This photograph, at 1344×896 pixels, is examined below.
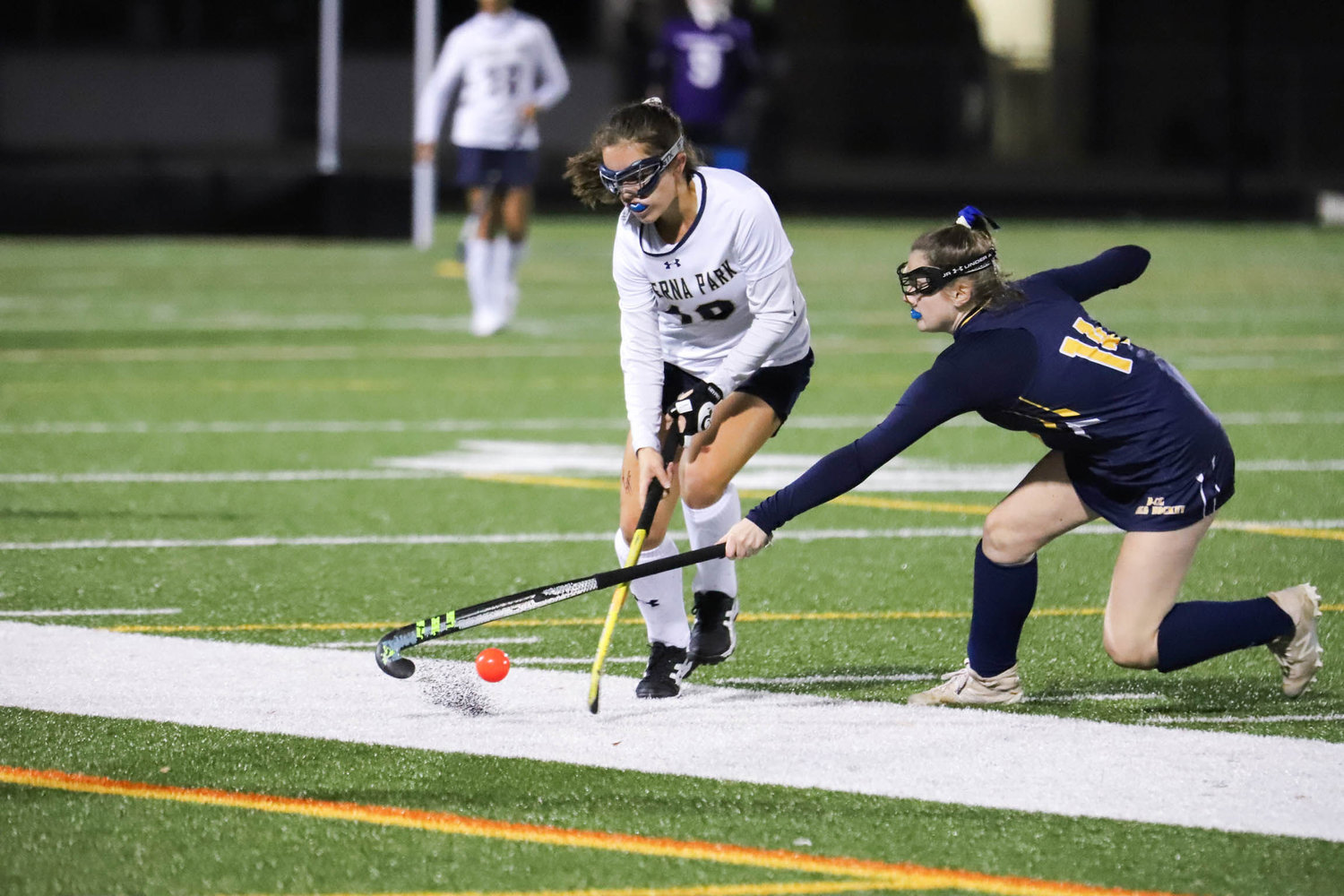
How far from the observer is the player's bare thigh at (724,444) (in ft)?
19.1

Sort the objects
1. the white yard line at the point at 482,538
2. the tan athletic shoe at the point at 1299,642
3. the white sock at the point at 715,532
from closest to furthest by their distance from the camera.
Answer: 1. the tan athletic shoe at the point at 1299,642
2. the white sock at the point at 715,532
3. the white yard line at the point at 482,538

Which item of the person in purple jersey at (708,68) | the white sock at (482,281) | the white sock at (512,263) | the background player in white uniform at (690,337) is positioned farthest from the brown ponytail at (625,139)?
the person in purple jersey at (708,68)

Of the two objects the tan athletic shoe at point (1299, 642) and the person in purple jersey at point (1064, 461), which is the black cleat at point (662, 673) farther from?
the tan athletic shoe at point (1299, 642)

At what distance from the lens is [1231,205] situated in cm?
3206

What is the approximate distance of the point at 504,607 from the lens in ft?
17.5

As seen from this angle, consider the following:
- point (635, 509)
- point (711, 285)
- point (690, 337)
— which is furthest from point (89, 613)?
point (711, 285)

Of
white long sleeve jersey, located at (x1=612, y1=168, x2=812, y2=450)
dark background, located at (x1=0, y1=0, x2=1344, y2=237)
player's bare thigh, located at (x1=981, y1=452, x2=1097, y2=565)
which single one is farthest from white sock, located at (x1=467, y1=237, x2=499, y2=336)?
dark background, located at (x1=0, y1=0, x2=1344, y2=237)

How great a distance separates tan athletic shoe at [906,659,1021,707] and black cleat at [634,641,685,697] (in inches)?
26.2

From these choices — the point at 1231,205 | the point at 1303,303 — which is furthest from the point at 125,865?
the point at 1231,205

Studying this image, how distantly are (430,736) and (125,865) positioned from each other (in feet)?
3.68

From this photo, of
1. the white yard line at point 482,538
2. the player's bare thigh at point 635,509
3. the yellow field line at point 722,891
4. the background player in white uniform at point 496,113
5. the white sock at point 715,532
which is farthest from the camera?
the background player in white uniform at point 496,113

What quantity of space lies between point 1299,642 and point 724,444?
1.68m

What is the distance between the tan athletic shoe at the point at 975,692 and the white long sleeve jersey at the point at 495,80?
1038cm

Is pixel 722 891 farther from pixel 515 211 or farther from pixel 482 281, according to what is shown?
pixel 515 211
